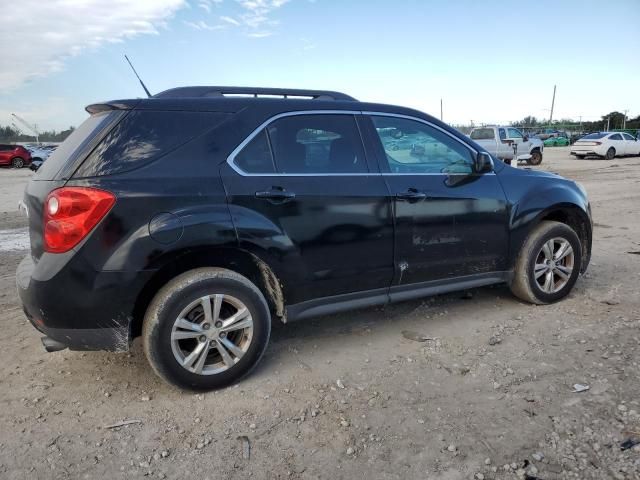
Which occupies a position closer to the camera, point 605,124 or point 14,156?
point 14,156

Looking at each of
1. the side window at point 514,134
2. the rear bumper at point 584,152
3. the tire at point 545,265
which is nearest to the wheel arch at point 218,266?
the tire at point 545,265

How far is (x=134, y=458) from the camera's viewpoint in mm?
2508

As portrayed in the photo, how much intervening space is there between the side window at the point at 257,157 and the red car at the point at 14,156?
3386cm

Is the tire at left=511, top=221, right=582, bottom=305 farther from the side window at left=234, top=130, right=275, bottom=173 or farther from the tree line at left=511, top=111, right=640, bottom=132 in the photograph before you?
the tree line at left=511, top=111, right=640, bottom=132

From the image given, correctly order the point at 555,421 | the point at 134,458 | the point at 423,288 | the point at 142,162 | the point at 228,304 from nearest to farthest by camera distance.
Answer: the point at 134,458 → the point at 555,421 → the point at 142,162 → the point at 228,304 → the point at 423,288

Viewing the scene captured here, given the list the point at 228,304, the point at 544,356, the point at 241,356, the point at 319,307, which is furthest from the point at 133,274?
the point at 544,356

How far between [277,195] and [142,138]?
88 centimetres

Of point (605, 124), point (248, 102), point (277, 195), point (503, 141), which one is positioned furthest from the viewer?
point (605, 124)

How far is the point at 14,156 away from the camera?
102 ft

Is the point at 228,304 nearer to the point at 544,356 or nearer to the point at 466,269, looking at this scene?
the point at 466,269

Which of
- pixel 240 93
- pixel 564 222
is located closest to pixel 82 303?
pixel 240 93

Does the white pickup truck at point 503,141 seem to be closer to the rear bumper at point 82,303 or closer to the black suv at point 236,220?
the black suv at point 236,220

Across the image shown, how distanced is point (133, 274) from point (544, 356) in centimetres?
280

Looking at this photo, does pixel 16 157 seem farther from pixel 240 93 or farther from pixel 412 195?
pixel 412 195
